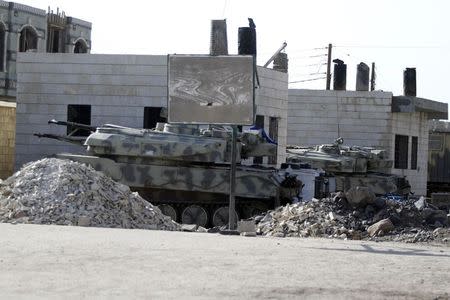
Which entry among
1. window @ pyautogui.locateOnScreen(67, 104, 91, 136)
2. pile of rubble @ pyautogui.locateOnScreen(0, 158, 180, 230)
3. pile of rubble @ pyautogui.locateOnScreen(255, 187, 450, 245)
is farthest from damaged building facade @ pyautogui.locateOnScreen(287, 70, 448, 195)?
pile of rubble @ pyautogui.locateOnScreen(0, 158, 180, 230)

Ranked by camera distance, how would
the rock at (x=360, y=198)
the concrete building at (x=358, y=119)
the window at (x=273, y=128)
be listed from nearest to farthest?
the rock at (x=360, y=198), the window at (x=273, y=128), the concrete building at (x=358, y=119)

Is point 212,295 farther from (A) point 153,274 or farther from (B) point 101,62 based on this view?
(B) point 101,62

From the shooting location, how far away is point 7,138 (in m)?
32.6

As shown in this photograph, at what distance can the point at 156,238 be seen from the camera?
14930mm

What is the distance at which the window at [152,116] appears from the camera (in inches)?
1229

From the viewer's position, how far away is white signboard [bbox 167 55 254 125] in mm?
17422

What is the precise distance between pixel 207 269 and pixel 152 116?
70.0 feet

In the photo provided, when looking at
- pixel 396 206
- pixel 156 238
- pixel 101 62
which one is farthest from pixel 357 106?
pixel 156 238

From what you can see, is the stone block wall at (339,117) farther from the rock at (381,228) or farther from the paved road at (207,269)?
the paved road at (207,269)

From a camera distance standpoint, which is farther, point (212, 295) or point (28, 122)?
point (28, 122)

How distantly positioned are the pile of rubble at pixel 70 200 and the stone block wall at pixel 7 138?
37.1 ft

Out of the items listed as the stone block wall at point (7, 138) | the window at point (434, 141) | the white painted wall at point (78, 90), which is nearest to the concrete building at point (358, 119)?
the window at point (434, 141)

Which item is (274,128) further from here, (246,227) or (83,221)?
(83,221)

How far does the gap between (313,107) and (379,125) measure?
120 inches
